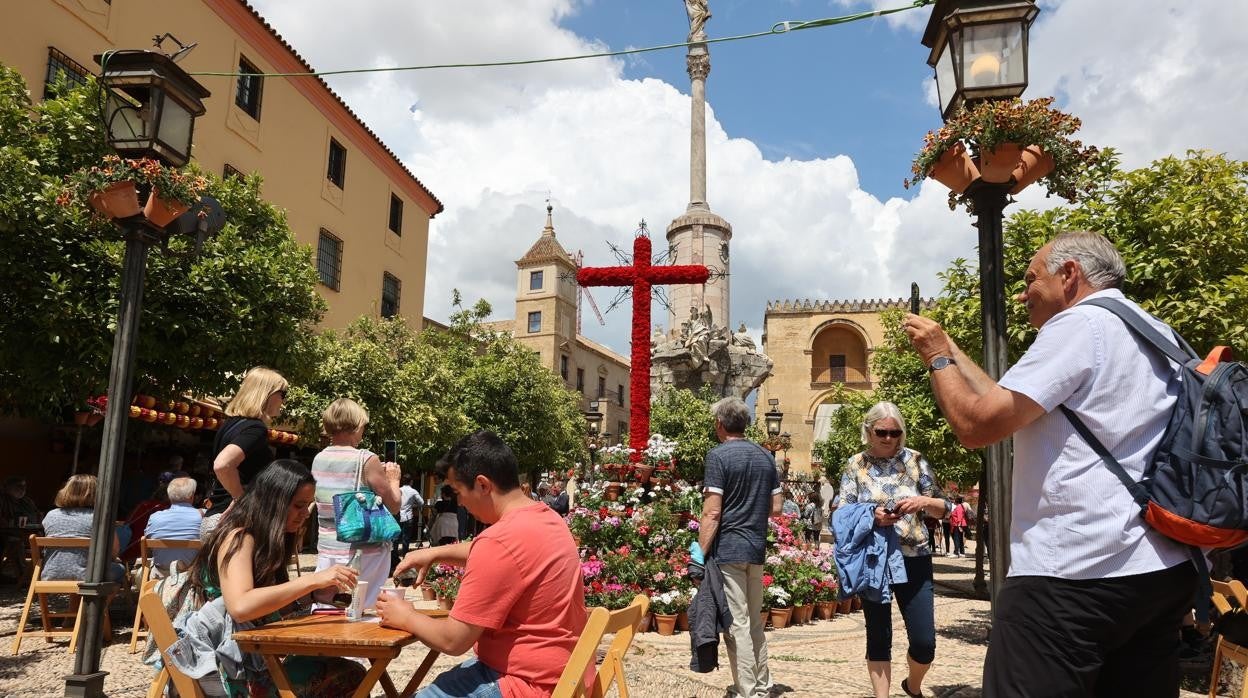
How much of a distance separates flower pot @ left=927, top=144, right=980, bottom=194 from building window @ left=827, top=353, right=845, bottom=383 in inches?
1600

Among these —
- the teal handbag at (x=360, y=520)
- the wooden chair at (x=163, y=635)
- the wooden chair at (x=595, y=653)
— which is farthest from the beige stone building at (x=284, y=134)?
the wooden chair at (x=595, y=653)

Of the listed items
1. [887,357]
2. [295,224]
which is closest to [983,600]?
[887,357]

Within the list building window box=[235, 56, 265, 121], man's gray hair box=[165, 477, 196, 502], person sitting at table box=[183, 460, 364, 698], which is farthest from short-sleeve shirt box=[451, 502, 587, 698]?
building window box=[235, 56, 265, 121]

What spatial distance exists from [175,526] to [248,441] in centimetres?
274

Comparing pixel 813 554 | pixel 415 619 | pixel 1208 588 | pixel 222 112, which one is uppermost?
pixel 222 112

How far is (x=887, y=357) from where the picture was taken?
608 inches

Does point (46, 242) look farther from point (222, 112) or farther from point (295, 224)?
point (295, 224)

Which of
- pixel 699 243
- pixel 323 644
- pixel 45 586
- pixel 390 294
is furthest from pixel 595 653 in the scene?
pixel 390 294

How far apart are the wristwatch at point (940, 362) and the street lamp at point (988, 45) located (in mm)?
2309

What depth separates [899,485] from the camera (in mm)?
4523

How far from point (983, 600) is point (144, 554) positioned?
11.2m

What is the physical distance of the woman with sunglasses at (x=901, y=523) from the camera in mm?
4353

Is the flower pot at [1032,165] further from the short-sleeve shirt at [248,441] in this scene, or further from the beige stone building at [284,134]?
the beige stone building at [284,134]

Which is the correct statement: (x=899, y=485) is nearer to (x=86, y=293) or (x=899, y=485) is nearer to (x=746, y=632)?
(x=746, y=632)
